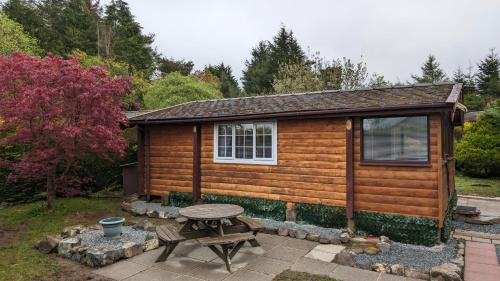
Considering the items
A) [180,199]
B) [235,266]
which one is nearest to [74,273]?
[235,266]

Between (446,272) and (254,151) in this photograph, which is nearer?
(446,272)

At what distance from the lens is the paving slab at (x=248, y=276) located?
4258 mm

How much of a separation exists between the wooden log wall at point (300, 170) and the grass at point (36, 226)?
3.08 meters

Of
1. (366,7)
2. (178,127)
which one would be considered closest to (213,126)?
(178,127)

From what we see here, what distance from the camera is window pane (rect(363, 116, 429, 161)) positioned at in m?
5.64

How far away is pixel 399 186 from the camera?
5848 millimetres

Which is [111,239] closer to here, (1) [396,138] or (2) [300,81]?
(1) [396,138]

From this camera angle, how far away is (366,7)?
1529 centimetres

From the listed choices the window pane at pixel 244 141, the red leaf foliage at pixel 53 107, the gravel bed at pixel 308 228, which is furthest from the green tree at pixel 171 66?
the gravel bed at pixel 308 228

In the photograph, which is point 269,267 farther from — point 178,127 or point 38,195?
point 38,195

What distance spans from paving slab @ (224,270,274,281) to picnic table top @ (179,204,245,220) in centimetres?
89

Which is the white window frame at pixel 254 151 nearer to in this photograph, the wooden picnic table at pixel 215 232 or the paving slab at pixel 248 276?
the wooden picnic table at pixel 215 232

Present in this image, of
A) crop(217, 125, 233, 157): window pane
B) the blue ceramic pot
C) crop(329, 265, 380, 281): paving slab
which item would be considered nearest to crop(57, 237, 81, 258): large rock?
the blue ceramic pot

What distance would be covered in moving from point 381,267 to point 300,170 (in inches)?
114
